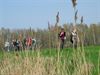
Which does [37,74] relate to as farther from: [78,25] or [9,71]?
[78,25]

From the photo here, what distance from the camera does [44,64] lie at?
24.6 ft

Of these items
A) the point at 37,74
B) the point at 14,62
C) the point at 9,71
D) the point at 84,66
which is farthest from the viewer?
the point at 14,62

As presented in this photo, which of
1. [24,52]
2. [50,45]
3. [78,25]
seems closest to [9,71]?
[24,52]

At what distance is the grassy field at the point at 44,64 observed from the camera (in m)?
6.49

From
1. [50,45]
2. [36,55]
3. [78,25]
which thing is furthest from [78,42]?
[36,55]

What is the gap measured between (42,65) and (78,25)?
1.55 m

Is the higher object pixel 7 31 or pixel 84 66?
pixel 7 31

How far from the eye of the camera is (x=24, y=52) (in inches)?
308

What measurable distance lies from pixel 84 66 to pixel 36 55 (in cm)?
147

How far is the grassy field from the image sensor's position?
649cm

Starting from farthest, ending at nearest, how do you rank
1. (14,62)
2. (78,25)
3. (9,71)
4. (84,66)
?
(14,62) < (9,71) < (84,66) < (78,25)

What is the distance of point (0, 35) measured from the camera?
266 inches

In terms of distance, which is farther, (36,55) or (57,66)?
(36,55)

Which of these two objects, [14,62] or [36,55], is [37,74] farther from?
[14,62]
